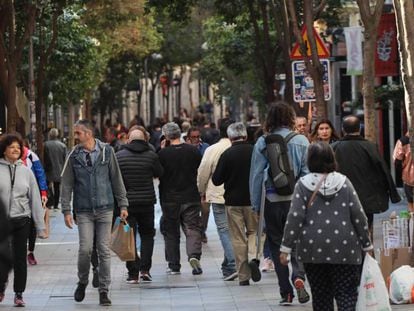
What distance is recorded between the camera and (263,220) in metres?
12.6

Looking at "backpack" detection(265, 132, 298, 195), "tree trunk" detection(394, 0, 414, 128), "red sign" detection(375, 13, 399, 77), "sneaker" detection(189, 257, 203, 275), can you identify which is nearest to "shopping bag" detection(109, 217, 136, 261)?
"sneaker" detection(189, 257, 203, 275)

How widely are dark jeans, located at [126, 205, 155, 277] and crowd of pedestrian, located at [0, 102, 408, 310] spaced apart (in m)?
0.01

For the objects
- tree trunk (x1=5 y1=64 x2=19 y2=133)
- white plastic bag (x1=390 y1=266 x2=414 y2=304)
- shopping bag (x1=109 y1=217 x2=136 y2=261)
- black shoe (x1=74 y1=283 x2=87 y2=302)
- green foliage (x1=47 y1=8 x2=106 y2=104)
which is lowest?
black shoe (x1=74 y1=283 x2=87 y2=302)

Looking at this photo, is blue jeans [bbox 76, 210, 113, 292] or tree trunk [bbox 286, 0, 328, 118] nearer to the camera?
blue jeans [bbox 76, 210, 113, 292]

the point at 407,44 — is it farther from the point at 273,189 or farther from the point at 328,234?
the point at 328,234

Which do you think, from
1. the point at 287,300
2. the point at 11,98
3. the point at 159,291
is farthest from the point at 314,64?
the point at 11,98

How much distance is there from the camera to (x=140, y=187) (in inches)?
575

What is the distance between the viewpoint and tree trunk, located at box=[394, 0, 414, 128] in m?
12.2

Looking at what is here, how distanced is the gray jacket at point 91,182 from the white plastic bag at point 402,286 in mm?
2913

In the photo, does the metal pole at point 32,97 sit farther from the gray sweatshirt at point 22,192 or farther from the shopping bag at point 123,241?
the gray sweatshirt at point 22,192

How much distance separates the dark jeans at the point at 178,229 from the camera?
15492mm

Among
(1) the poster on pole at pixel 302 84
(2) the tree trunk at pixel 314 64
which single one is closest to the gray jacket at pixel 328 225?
(2) the tree trunk at pixel 314 64

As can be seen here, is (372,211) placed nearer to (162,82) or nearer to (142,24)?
(142,24)

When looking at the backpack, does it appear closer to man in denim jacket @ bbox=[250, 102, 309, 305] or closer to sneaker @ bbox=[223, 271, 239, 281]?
man in denim jacket @ bbox=[250, 102, 309, 305]
